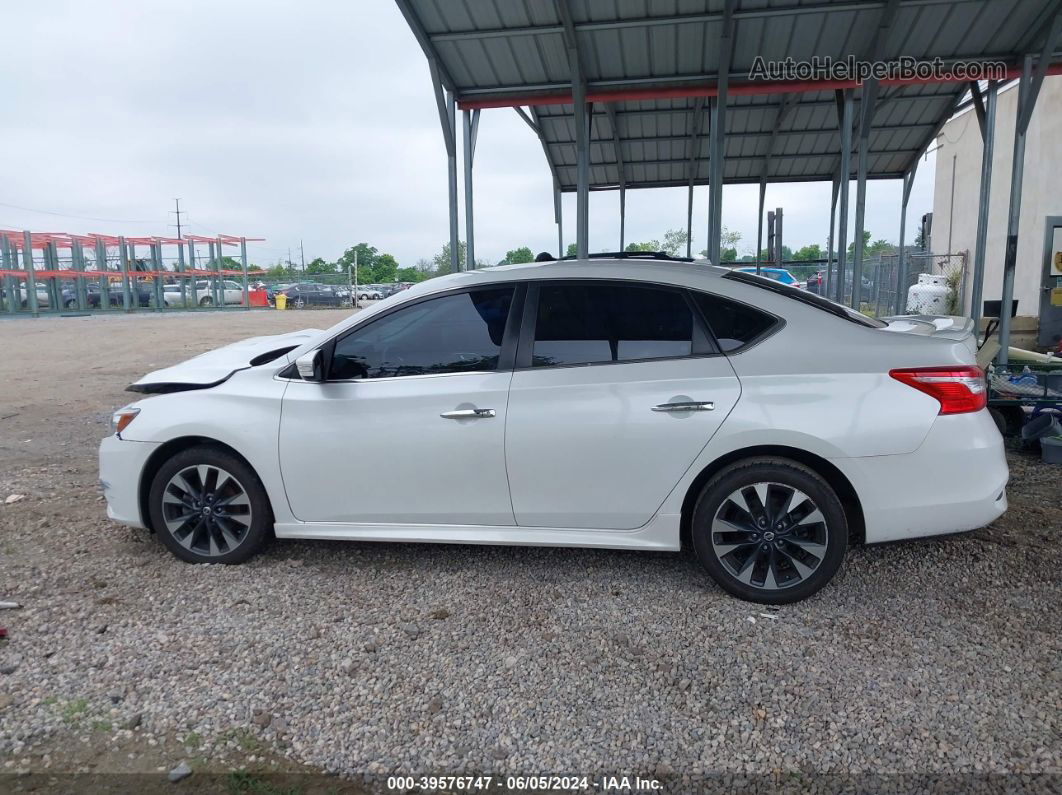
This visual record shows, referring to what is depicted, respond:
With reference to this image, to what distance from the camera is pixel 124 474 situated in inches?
168

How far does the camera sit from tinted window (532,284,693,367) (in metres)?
3.81

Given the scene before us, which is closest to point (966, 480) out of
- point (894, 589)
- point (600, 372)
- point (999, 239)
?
point (894, 589)

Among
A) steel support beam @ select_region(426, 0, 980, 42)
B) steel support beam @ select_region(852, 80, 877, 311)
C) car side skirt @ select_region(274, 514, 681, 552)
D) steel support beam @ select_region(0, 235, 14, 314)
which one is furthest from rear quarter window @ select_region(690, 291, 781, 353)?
steel support beam @ select_region(0, 235, 14, 314)

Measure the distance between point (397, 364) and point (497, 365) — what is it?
55 cm

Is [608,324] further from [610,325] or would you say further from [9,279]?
[9,279]

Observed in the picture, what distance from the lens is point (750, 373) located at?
3641mm

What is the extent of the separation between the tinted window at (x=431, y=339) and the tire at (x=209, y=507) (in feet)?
2.65

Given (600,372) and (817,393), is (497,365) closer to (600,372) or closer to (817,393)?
(600,372)

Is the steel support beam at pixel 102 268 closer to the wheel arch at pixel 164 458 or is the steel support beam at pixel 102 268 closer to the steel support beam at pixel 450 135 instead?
the steel support beam at pixel 450 135

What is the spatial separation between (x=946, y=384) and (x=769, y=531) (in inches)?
41.4

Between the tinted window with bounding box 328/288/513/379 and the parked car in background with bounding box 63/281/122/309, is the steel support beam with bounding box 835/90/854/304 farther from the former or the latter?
the parked car in background with bounding box 63/281/122/309

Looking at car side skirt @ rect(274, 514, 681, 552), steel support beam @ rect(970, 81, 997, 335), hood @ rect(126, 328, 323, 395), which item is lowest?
car side skirt @ rect(274, 514, 681, 552)

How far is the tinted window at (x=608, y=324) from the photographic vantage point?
3814 millimetres

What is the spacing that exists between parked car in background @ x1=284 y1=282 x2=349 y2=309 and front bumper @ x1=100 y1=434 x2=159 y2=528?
4302 cm
